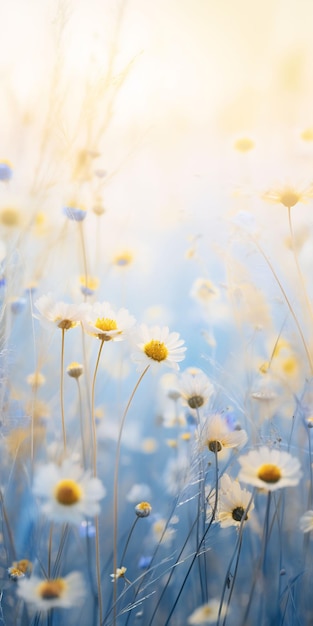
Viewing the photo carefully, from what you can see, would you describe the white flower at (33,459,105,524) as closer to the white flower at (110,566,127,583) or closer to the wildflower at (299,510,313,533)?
the white flower at (110,566,127,583)

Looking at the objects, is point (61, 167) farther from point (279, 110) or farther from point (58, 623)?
point (58, 623)

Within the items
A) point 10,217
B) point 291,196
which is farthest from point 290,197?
point 10,217

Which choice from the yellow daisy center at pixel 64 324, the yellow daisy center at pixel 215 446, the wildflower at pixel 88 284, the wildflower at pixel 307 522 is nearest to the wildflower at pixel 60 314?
the yellow daisy center at pixel 64 324

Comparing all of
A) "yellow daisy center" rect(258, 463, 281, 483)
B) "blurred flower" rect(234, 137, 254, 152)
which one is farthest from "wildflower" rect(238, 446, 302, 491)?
"blurred flower" rect(234, 137, 254, 152)

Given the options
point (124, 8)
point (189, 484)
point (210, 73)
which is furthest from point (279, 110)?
point (189, 484)

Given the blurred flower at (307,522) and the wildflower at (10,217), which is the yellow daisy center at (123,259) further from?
the blurred flower at (307,522)

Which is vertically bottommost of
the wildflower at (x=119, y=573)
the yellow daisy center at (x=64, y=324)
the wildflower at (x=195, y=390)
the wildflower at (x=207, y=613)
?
the wildflower at (x=207, y=613)
